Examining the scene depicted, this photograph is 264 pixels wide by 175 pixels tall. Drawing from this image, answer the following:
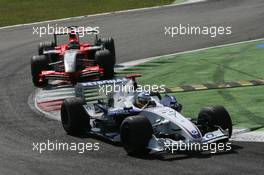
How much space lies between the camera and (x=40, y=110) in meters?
19.6

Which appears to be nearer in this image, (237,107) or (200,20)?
(237,107)

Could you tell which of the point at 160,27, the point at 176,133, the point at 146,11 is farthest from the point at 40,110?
the point at 146,11

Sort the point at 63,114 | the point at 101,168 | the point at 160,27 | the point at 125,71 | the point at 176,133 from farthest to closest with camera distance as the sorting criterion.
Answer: the point at 160,27, the point at 125,71, the point at 63,114, the point at 176,133, the point at 101,168

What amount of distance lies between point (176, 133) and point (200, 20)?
20.1 meters

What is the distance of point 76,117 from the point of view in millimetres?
16344

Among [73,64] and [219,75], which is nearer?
[219,75]

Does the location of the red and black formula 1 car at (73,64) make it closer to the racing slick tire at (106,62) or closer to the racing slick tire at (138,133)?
the racing slick tire at (106,62)

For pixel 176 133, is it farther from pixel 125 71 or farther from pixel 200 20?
pixel 200 20

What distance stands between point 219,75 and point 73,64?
4.45 metres

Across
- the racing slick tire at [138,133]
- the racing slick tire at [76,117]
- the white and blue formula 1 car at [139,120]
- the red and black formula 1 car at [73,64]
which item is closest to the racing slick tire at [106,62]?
the red and black formula 1 car at [73,64]

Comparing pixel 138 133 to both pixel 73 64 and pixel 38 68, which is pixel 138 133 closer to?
pixel 73 64

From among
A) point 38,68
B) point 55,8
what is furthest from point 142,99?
point 55,8

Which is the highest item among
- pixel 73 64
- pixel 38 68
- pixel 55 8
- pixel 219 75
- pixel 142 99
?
pixel 142 99

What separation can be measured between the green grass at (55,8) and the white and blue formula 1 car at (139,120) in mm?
21499
